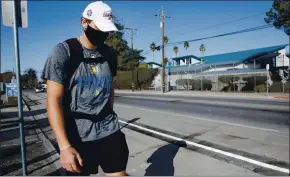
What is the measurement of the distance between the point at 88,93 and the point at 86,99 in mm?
54

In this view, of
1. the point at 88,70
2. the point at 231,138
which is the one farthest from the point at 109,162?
the point at 231,138

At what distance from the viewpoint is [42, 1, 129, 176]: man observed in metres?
2.01

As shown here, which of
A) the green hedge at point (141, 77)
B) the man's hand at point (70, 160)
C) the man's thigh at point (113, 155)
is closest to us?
the man's hand at point (70, 160)

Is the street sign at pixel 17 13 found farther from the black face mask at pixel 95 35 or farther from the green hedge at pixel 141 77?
the green hedge at pixel 141 77

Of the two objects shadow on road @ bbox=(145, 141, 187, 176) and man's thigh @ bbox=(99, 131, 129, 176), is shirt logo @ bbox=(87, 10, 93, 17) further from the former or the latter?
shadow on road @ bbox=(145, 141, 187, 176)

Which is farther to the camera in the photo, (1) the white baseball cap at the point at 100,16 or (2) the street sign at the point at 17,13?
(2) the street sign at the point at 17,13

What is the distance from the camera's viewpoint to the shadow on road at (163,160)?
4.67 meters

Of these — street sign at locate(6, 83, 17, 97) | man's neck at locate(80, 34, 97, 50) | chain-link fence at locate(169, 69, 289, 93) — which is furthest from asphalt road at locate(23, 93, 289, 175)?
chain-link fence at locate(169, 69, 289, 93)

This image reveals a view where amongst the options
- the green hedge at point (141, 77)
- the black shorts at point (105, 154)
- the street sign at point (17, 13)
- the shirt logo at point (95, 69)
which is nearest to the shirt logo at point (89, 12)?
the shirt logo at point (95, 69)

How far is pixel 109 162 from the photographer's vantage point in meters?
2.39

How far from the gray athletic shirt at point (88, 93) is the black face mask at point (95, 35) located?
91 millimetres

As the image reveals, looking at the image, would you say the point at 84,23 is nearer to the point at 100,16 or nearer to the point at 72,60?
the point at 100,16

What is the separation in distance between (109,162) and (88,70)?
86 centimetres

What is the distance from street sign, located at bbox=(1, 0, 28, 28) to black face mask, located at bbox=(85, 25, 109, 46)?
Answer: 214 centimetres
